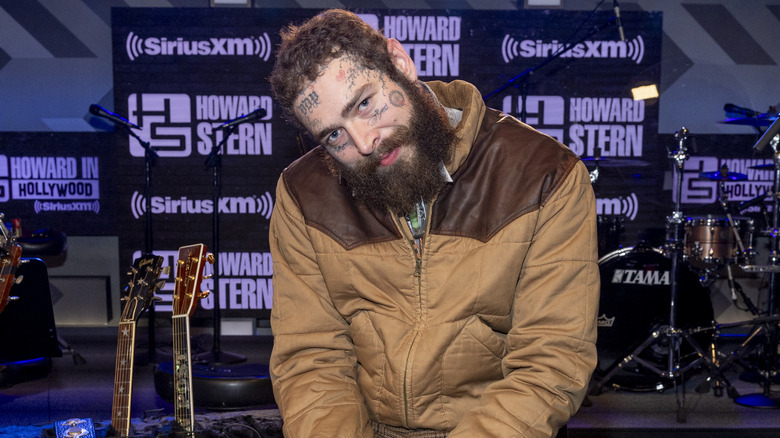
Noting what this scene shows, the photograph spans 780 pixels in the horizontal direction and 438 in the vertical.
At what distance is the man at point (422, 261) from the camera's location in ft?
4.99

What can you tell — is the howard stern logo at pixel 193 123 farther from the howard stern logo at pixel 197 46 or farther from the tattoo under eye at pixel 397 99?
the tattoo under eye at pixel 397 99

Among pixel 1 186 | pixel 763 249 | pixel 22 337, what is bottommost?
pixel 22 337

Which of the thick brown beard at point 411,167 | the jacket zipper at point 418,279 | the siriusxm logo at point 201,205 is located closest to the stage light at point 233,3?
the siriusxm logo at point 201,205

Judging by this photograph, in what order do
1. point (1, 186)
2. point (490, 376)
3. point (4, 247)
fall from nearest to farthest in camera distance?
1. point (490, 376)
2. point (4, 247)
3. point (1, 186)

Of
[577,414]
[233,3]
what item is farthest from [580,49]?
[577,414]

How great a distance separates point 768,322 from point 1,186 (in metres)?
5.71

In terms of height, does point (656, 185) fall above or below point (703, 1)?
below

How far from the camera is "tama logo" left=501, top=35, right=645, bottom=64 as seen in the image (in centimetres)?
530

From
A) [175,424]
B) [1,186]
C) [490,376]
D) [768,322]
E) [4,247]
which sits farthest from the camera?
[1,186]

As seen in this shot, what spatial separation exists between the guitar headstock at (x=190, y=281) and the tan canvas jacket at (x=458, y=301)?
98 centimetres

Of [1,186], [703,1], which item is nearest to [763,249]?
[703,1]

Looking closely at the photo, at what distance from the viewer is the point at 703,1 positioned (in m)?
5.46

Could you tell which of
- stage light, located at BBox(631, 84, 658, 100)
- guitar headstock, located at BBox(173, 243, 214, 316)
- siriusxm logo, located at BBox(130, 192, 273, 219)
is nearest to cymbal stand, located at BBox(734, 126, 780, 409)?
stage light, located at BBox(631, 84, 658, 100)

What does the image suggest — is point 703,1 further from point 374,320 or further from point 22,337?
point 22,337
